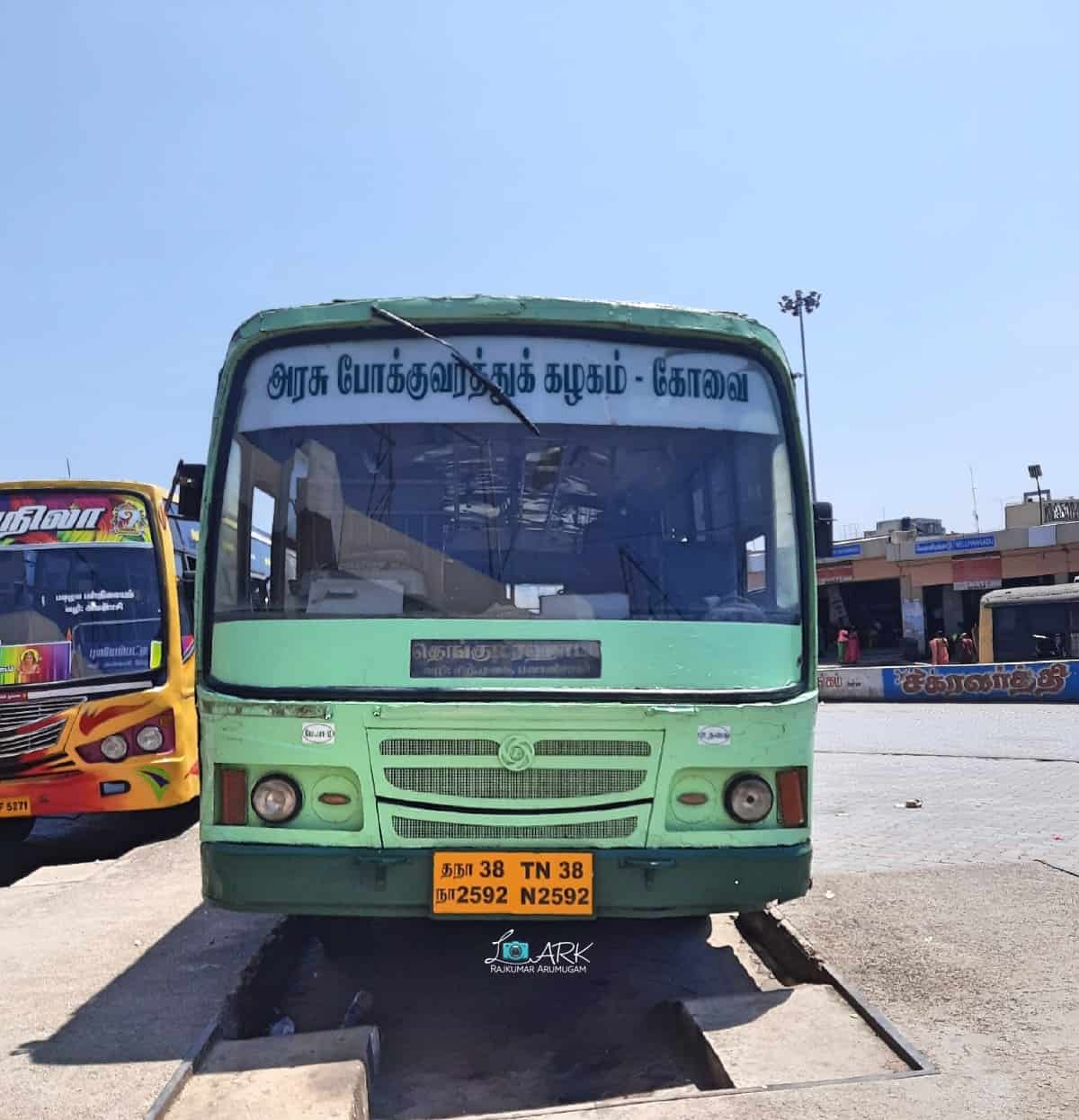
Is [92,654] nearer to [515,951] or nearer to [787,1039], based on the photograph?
[515,951]

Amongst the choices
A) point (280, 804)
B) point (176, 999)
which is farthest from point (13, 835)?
point (280, 804)

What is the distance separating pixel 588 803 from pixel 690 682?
0.63 meters

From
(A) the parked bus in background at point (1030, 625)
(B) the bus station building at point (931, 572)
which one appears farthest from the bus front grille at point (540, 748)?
(B) the bus station building at point (931, 572)

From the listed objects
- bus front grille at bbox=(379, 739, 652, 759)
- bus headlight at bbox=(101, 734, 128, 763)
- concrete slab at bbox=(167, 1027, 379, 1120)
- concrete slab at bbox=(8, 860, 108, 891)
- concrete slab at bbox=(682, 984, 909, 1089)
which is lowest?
concrete slab at bbox=(8, 860, 108, 891)

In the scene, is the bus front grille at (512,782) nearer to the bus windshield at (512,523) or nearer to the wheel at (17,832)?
the bus windshield at (512,523)

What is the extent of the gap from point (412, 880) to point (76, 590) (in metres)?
5.48

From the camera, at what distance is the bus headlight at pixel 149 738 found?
8891 mm

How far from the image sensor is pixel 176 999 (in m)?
5.26

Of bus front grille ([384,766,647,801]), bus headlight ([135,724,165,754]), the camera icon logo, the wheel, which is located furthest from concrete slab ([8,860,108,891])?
bus front grille ([384,766,647,801])

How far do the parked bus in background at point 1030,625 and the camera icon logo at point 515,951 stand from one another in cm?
2604

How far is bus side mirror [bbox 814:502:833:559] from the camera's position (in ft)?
18.6

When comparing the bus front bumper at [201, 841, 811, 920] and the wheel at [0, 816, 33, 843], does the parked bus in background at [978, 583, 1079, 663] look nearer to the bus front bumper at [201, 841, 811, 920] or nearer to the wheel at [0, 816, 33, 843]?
the wheel at [0, 816, 33, 843]

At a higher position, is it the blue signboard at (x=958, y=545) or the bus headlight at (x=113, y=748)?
the blue signboard at (x=958, y=545)

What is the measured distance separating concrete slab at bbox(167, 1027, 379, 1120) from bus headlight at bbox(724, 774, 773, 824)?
Result: 1694 millimetres
